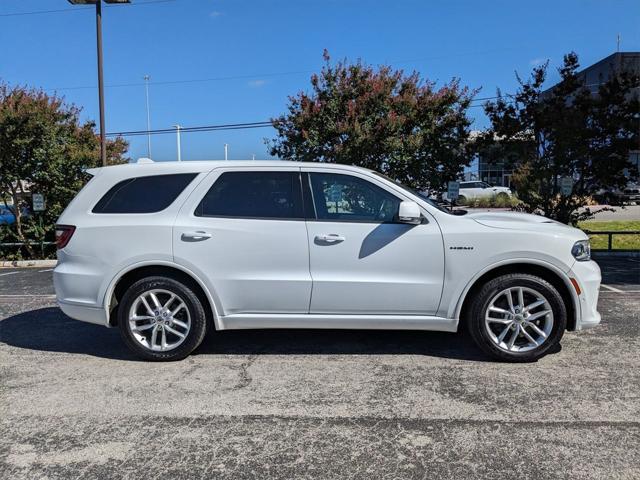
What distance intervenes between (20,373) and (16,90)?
35.2 ft

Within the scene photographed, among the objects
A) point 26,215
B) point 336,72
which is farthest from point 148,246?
point 26,215

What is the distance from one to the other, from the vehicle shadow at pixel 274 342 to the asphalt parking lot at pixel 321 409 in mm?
30

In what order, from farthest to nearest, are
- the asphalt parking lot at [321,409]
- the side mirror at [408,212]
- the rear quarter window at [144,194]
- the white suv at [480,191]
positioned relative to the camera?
the white suv at [480,191]
the rear quarter window at [144,194]
the side mirror at [408,212]
the asphalt parking lot at [321,409]

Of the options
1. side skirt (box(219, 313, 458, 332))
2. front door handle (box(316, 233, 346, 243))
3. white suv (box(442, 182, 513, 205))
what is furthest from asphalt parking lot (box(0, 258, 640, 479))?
white suv (box(442, 182, 513, 205))

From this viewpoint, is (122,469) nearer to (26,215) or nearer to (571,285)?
(571,285)

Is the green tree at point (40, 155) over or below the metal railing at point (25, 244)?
over

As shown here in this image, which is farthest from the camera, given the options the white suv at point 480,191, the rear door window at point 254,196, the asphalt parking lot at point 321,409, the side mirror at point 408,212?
the white suv at point 480,191

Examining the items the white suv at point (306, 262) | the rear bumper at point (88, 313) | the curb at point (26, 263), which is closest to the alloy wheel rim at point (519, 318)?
the white suv at point (306, 262)

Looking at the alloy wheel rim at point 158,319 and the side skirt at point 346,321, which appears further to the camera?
the alloy wheel rim at point 158,319

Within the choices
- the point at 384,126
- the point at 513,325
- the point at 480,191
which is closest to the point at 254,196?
the point at 513,325

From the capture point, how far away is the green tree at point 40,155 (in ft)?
40.7

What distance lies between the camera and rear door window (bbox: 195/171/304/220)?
4.78 meters

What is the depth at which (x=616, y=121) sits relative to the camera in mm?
11695

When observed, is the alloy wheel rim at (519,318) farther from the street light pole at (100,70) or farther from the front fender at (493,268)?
the street light pole at (100,70)
